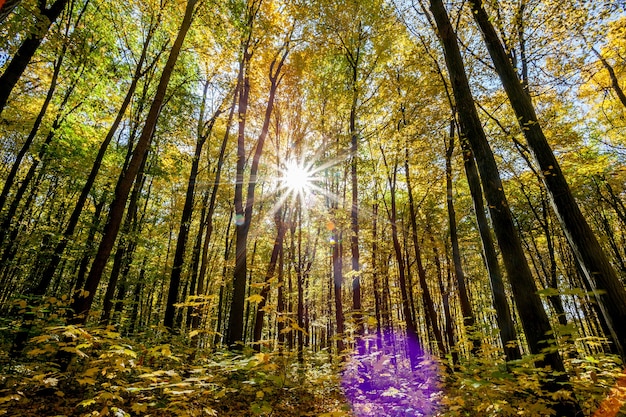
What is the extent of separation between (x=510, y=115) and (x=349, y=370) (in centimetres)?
1214

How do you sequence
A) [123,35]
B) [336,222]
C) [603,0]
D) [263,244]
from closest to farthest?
1. [603,0]
2. [123,35]
3. [336,222]
4. [263,244]

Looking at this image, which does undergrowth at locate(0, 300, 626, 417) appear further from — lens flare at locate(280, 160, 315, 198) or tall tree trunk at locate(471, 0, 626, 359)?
lens flare at locate(280, 160, 315, 198)

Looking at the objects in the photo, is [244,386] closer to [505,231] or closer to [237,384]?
[237,384]

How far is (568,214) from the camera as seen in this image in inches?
166

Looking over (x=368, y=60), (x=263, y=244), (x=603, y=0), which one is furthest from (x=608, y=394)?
(x=263, y=244)

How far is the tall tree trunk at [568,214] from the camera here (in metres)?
3.59

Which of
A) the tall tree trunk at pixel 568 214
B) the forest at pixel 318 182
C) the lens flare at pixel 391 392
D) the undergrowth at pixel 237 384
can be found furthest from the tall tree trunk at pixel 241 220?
the tall tree trunk at pixel 568 214

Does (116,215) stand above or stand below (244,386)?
above

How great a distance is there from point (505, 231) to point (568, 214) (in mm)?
865

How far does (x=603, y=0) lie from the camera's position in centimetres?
497

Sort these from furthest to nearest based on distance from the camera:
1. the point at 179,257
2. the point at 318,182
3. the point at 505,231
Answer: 1. the point at 318,182
2. the point at 179,257
3. the point at 505,231

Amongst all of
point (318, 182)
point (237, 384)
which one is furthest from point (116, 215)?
point (318, 182)

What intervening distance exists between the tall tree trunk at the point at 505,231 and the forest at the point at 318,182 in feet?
0.12

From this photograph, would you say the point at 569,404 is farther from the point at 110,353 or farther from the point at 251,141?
the point at 251,141
